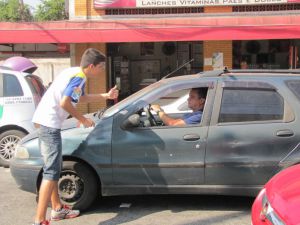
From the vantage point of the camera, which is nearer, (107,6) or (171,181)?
(171,181)

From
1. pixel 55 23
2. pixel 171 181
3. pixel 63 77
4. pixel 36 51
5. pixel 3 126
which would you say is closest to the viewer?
pixel 63 77

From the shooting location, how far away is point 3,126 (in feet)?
26.3

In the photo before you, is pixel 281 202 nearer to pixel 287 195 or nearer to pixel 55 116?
pixel 287 195

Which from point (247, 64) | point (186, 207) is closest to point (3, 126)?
point (186, 207)

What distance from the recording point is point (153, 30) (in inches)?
502

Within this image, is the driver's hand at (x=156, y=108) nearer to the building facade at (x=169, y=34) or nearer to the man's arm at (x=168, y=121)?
the man's arm at (x=168, y=121)

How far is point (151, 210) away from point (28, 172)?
1.40m

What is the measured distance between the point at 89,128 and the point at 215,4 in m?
9.66

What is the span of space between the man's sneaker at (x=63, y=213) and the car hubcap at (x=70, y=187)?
0.13 m

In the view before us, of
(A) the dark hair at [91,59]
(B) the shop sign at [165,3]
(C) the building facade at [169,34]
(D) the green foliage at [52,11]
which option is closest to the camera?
(A) the dark hair at [91,59]

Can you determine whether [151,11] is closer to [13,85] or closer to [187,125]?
[13,85]

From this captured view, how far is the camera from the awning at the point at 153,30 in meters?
12.5

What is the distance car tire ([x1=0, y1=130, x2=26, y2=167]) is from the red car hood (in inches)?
211

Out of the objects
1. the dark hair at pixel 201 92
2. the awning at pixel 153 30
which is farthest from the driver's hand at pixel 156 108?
the awning at pixel 153 30
